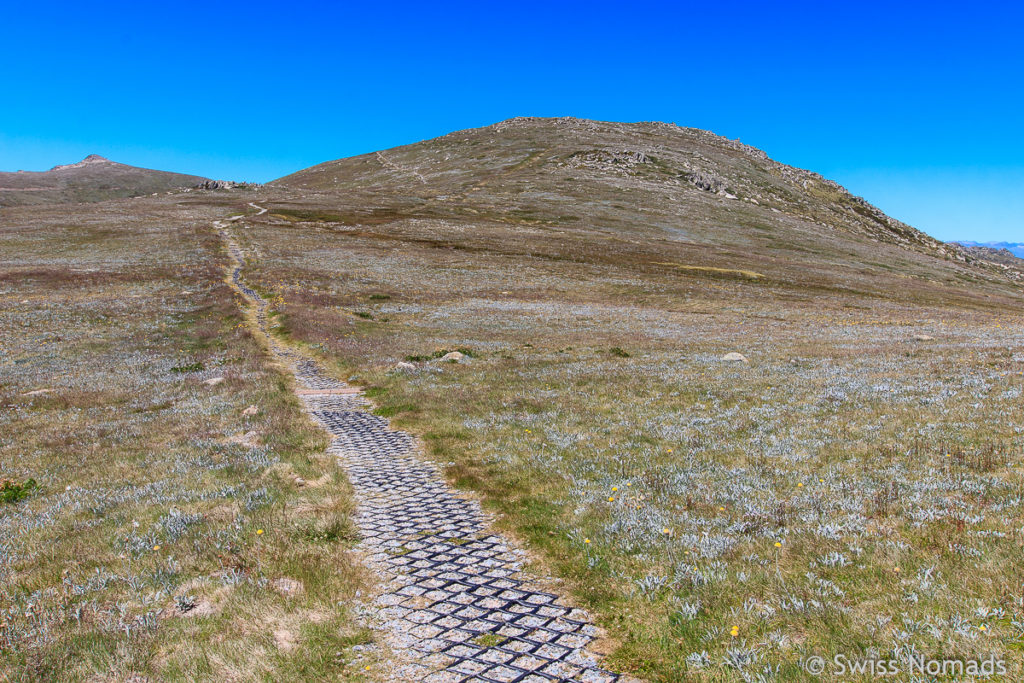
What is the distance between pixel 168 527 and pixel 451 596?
5.73 metres

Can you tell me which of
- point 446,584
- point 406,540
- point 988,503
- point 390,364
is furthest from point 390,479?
point 390,364

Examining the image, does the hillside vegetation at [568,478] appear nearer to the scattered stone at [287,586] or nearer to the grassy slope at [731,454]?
the grassy slope at [731,454]

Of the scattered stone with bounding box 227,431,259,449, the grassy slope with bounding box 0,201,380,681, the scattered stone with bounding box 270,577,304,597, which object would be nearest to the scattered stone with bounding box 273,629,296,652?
the grassy slope with bounding box 0,201,380,681

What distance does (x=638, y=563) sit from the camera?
8164 millimetres

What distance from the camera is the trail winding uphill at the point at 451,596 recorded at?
6289mm

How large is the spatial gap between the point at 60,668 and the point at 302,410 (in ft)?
45.3

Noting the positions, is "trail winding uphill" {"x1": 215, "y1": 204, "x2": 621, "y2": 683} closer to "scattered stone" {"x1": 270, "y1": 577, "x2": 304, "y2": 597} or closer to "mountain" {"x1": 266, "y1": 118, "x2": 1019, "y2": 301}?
"scattered stone" {"x1": 270, "y1": 577, "x2": 304, "y2": 597}

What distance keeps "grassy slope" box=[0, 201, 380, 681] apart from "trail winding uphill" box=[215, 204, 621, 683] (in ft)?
1.92

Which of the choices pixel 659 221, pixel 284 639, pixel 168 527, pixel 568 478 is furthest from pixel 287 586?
pixel 659 221

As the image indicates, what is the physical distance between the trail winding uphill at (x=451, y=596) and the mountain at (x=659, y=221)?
238ft

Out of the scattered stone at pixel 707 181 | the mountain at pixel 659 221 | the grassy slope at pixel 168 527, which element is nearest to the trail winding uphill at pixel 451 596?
the grassy slope at pixel 168 527

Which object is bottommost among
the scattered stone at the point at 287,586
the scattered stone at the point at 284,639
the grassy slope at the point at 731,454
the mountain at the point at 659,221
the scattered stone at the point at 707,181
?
the scattered stone at the point at 284,639

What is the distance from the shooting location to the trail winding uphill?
20.6ft

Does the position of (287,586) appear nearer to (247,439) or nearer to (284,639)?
(284,639)
